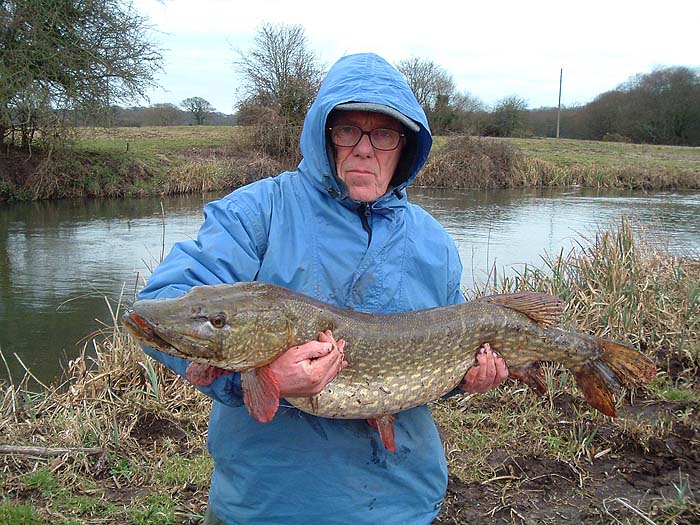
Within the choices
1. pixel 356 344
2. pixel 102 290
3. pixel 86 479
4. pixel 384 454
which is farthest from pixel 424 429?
pixel 102 290

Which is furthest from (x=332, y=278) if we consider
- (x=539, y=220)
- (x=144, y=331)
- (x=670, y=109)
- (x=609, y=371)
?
(x=670, y=109)

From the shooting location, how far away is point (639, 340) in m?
5.09

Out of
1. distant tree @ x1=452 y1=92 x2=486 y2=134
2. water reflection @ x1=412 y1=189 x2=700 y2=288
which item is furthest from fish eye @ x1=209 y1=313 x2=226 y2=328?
distant tree @ x1=452 y1=92 x2=486 y2=134

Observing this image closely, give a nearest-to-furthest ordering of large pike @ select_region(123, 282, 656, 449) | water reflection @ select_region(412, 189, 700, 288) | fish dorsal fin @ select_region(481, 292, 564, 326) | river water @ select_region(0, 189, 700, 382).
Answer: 1. large pike @ select_region(123, 282, 656, 449)
2. fish dorsal fin @ select_region(481, 292, 564, 326)
3. river water @ select_region(0, 189, 700, 382)
4. water reflection @ select_region(412, 189, 700, 288)

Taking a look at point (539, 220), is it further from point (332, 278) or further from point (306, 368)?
point (306, 368)

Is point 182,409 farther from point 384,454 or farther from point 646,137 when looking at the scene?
point 646,137

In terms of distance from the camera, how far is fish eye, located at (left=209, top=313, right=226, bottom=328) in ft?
6.19

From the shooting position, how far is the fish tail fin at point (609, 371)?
2.73m

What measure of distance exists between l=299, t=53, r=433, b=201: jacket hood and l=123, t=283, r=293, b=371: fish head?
530mm

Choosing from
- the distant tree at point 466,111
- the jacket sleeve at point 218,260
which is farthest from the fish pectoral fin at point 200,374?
the distant tree at point 466,111

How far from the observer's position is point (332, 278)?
224 cm

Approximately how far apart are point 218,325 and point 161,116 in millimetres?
43178

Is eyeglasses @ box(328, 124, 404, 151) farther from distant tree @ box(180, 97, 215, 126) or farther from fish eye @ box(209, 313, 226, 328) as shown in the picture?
distant tree @ box(180, 97, 215, 126)

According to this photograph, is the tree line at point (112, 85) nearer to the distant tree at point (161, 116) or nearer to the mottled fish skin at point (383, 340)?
the distant tree at point (161, 116)
